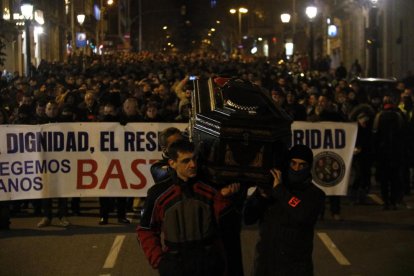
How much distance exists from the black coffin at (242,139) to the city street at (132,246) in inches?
150

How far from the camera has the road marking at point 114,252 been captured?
1059 centimetres

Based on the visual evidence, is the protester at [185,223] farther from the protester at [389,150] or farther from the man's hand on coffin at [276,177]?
the protester at [389,150]

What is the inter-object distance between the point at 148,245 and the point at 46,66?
36.3 m

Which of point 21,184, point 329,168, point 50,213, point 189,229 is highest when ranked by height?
point 189,229

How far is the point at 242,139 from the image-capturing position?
6.27 m

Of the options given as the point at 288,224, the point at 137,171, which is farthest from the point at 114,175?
the point at 288,224

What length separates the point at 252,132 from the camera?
6258 millimetres

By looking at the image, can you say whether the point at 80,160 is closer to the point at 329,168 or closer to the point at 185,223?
the point at 329,168

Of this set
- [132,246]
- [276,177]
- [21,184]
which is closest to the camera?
[276,177]

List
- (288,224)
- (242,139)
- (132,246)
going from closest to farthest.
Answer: (288,224) → (242,139) → (132,246)

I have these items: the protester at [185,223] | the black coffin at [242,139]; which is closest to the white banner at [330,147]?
the black coffin at [242,139]

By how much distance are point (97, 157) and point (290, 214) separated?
7.42 m

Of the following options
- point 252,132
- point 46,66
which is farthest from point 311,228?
point 46,66

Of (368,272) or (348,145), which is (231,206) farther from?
(348,145)
